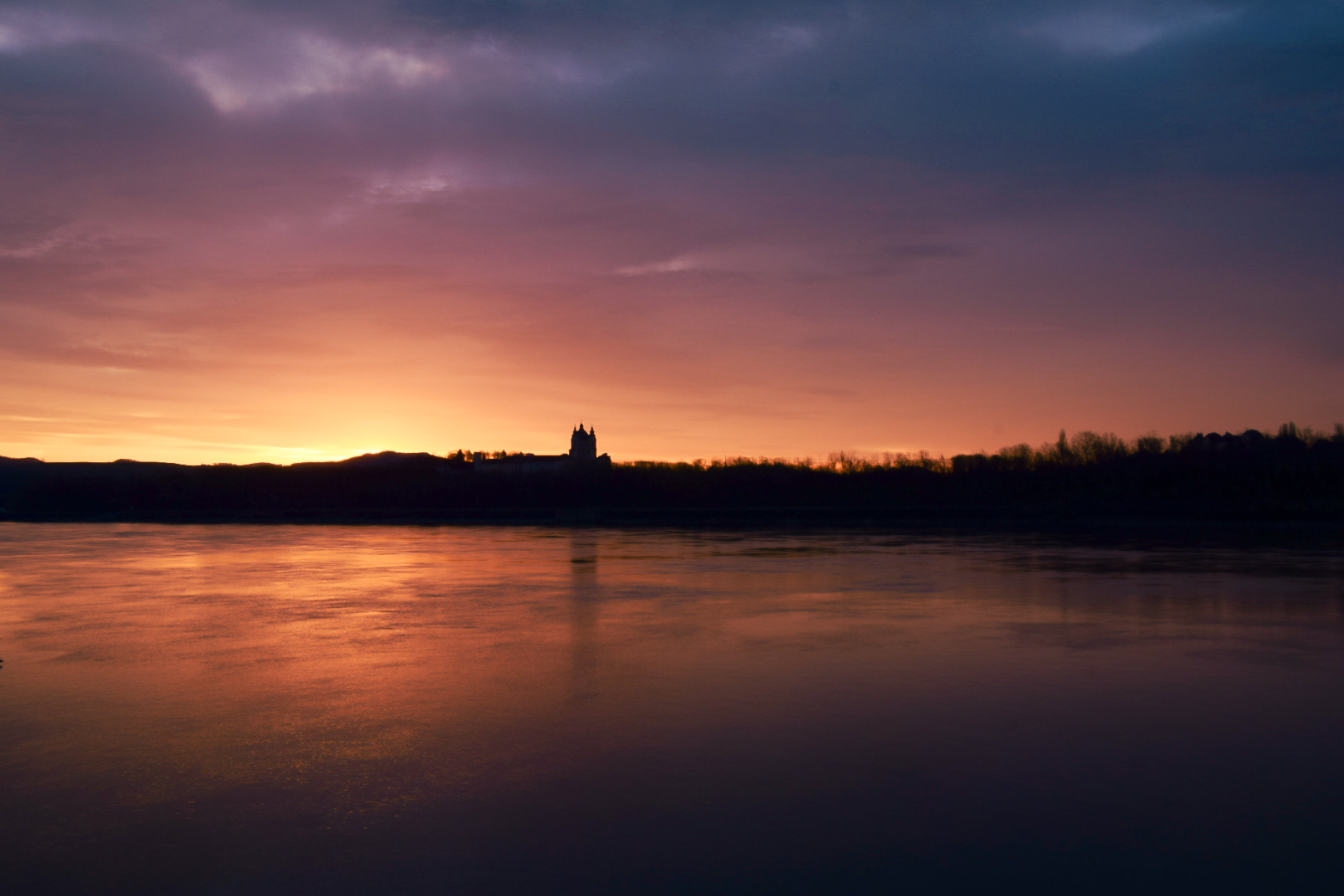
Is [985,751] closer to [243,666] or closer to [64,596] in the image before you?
[243,666]

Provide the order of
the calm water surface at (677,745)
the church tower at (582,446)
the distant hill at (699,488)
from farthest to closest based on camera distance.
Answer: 1. the church tower at (582,446)
2. the distant hill at (699,488)
3. the calm water surface at (677,745)

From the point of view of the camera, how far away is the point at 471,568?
1152 inches

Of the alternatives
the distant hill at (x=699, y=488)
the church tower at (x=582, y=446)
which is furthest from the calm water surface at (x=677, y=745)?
the church tower at (x=582, y=446)

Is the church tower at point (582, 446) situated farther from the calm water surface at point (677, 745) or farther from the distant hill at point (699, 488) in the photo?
the calm water surface at point (677, 745)

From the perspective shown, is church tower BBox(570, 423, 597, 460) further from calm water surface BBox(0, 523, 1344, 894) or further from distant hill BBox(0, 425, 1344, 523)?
calm water surface BBox(0, 523, 1344, 894)

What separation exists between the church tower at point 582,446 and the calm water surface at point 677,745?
569ft

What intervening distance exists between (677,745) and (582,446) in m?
187

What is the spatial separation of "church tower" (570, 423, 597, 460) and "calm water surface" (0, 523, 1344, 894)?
173447 millimetres

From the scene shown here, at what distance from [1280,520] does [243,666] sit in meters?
71.8

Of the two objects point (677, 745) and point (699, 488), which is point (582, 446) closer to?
point (699, 488)

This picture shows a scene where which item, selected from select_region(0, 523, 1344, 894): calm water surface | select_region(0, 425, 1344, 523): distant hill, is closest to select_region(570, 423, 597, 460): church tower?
select_region(0, 425, 1344, 523): distant hill

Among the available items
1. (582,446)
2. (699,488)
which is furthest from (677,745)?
(582,446)

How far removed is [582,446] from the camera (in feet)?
637

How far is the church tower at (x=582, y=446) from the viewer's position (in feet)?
634
